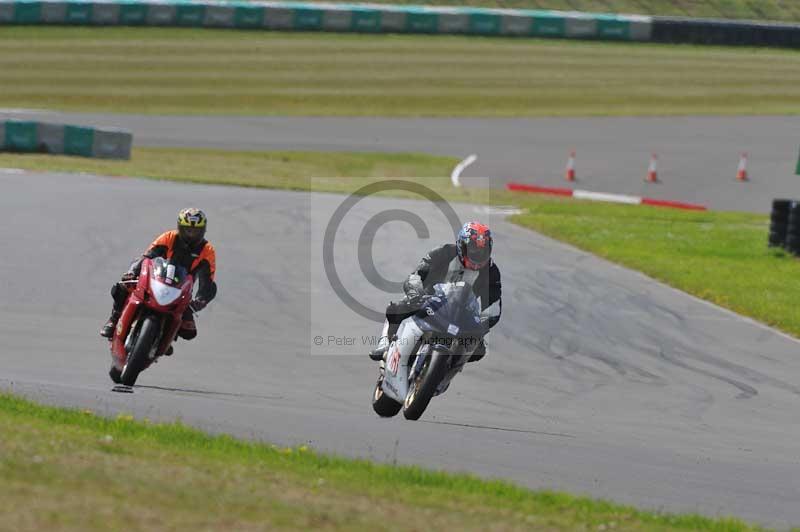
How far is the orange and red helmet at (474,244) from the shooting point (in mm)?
10469

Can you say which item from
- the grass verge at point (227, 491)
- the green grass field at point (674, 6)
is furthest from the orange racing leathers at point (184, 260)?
the green grass field at point (674, 6)

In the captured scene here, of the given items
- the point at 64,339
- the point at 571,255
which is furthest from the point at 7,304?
the point at 571,255

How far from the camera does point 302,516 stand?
6582mm

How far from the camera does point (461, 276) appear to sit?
35.4 feet

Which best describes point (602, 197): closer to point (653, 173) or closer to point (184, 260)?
point (653, 173)

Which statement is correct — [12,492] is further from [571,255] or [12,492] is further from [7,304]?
[571,255]

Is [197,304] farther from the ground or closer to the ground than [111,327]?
farther from the ground

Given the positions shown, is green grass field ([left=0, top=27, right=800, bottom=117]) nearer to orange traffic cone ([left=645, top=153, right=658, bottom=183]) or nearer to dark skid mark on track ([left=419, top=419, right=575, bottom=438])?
orange traffic cone ([left=645, top=153, right=658, bottom=183])

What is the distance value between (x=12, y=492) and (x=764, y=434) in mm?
7469

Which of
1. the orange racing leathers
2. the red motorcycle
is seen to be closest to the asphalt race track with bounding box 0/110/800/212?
the orange racing leathers

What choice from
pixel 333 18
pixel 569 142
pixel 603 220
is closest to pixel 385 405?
pixel 603 220

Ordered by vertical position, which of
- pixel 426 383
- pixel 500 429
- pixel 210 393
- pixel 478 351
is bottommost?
pixel 210 393

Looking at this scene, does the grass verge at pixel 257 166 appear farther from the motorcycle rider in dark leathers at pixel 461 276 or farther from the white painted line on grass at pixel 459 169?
the motorcycle rider in dark leathers at pixel 461 276

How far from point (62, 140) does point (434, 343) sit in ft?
80.8
